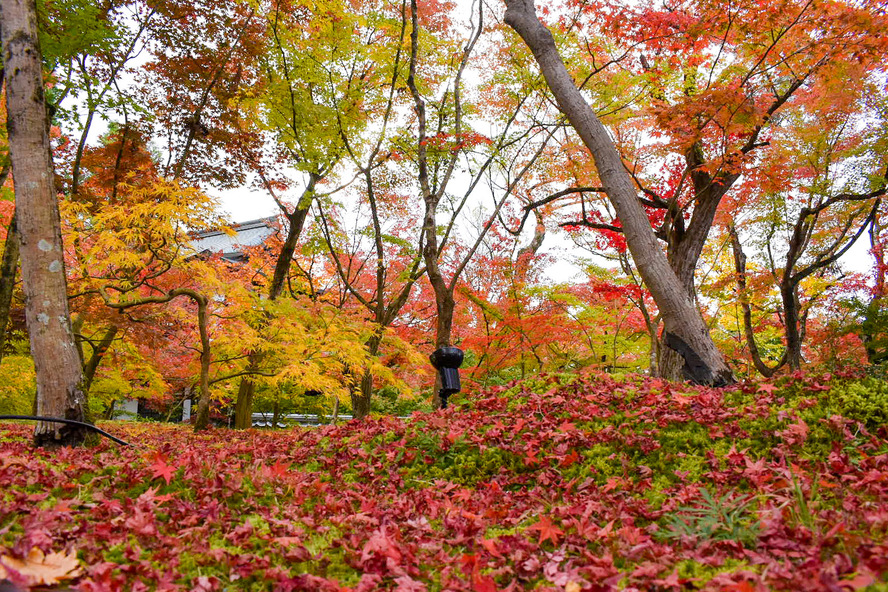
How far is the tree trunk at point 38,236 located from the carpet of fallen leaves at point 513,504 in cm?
34

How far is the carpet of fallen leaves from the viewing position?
4.75 feet

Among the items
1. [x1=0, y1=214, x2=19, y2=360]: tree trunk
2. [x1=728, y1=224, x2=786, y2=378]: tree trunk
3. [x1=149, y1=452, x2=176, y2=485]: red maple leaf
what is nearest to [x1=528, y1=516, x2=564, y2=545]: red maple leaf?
[x1=149, y1=452, x2=176, y2=485]: red maple leaf

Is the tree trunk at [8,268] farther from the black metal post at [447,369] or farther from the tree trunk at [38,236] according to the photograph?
the black metal post at [447,369]

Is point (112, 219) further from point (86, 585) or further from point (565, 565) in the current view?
point (565, 565)

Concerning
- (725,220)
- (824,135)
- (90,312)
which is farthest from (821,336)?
(90,312)

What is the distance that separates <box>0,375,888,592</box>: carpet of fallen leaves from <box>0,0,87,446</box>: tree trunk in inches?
13.4

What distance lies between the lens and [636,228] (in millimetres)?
5023

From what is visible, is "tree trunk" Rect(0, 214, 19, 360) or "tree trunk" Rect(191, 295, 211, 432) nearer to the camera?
"tree trunk" Rect(0, 214, 19, 360)

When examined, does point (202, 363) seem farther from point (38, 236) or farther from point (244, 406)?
point (38, 236)

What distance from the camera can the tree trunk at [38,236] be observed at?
3.48m

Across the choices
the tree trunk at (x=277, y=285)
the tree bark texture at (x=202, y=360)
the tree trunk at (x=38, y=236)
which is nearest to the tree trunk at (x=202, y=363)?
the tree bark texture at (x=202, y=360)

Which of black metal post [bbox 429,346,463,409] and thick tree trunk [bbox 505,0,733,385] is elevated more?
thick tree trunk [bbox 505,0,733,385]

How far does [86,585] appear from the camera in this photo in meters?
1.28

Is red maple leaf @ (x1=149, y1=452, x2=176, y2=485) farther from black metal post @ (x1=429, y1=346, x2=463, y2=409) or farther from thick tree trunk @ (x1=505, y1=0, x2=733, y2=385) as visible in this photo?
thick tree trunk @ (x1=505, y1=0, x2=733, y2=385)
